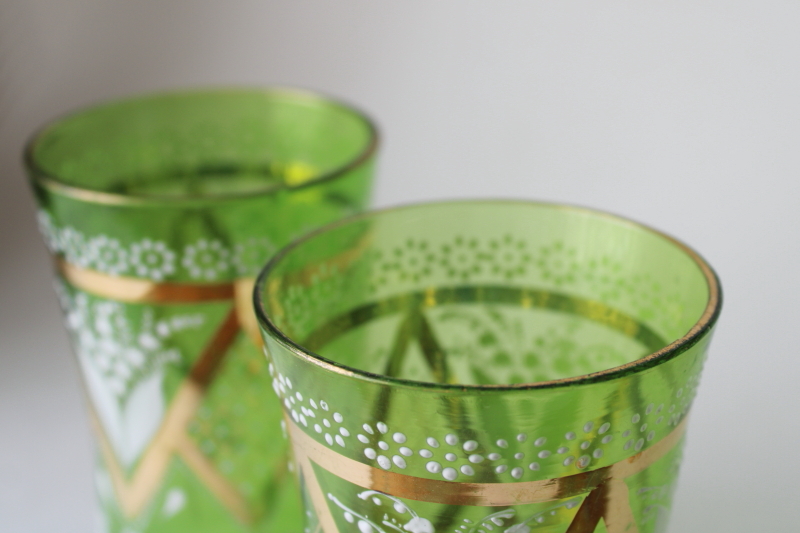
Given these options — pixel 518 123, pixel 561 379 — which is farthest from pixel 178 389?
pixel 518 123

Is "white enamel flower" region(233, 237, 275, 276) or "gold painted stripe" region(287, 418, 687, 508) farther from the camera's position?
"white enamel flower" region(233, 237, 275, 276)

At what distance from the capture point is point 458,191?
779 mm

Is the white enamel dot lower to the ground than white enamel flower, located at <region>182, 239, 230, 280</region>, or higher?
higher

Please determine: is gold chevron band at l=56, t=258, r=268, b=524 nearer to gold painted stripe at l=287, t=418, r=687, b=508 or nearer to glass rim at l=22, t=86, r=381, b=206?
glass rim at l=22, t=86, r=381, b=206

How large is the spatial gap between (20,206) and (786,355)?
26.1 inches

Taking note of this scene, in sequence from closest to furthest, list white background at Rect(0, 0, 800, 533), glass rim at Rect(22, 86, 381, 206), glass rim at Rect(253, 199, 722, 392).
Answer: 1. glass rim at Rect(253, 199, 722, 392)
2. glass rim at Rect(22, 86, 381, 206)
3. white background at Rect(0, 0, 800, 533)

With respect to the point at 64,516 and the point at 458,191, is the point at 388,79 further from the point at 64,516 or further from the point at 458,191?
the point at 64,516

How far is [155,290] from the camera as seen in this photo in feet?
1.60

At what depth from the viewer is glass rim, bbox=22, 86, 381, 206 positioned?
46 centimetres

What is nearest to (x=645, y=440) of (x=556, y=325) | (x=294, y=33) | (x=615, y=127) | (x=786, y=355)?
(x=556, y=325)

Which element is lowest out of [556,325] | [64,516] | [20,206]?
[64,516]

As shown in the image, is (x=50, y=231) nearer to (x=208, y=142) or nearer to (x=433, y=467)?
(x=208, y=142)

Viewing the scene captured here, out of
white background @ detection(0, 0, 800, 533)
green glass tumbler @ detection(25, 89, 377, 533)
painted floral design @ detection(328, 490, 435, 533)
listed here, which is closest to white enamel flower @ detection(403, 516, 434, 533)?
painted floral design @ detection(328, 490, 435, 533)

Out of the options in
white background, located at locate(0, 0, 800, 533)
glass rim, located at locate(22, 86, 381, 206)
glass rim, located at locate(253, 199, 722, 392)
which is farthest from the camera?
white background, located at locate(0, 0, 800, 533)
